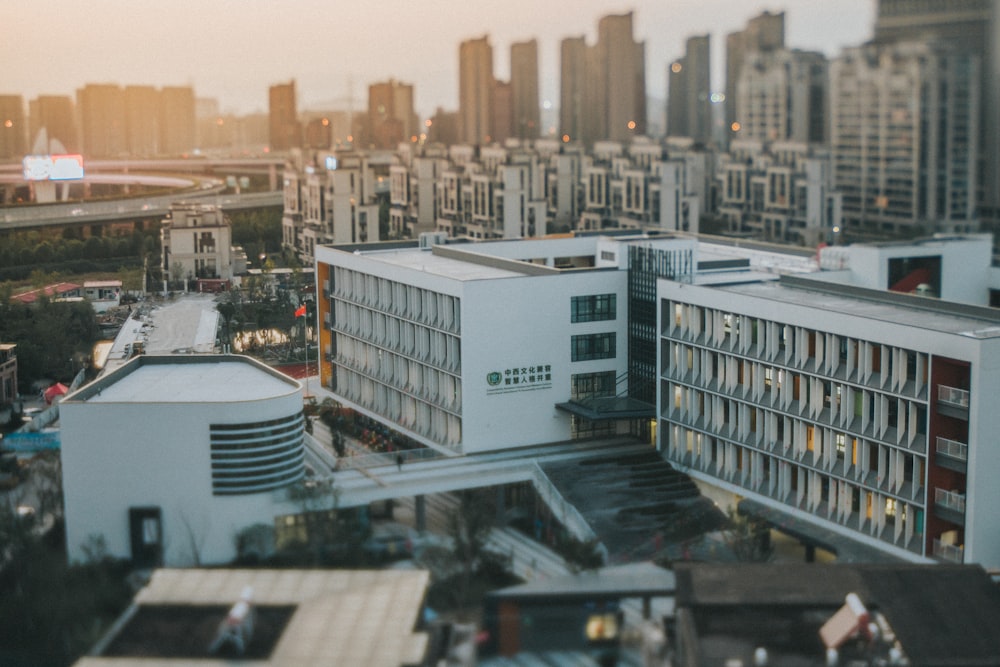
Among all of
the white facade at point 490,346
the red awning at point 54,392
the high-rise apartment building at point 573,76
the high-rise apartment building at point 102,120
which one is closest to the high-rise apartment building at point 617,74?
the high-rise apartment building at point 573,76

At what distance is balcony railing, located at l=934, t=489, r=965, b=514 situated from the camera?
1109cm

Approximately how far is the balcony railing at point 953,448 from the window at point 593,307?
5005mm

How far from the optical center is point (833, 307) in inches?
519

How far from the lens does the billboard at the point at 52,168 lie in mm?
30547

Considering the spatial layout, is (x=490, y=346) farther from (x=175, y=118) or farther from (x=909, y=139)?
(x=175, y=118)

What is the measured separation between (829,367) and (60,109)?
A: 31.0m

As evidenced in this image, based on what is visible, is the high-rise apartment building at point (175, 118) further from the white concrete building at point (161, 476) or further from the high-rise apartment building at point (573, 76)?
the white concrete building at point (161, 476)

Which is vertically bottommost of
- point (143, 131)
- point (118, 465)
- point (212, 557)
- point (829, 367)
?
point (212, 557)

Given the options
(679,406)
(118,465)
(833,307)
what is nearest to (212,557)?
(118,465)

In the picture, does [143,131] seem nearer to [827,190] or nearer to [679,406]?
[827,190]

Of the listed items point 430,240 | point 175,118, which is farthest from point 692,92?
point 430,240

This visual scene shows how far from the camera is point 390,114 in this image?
64750 millimetres

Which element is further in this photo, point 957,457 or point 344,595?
point 957,457

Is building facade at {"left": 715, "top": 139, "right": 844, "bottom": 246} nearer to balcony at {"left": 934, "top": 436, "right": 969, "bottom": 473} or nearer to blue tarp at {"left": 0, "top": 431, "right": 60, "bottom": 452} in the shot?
blue tarp at {"left": 0, "top": 431, "right": 60, "bottom": 452}
